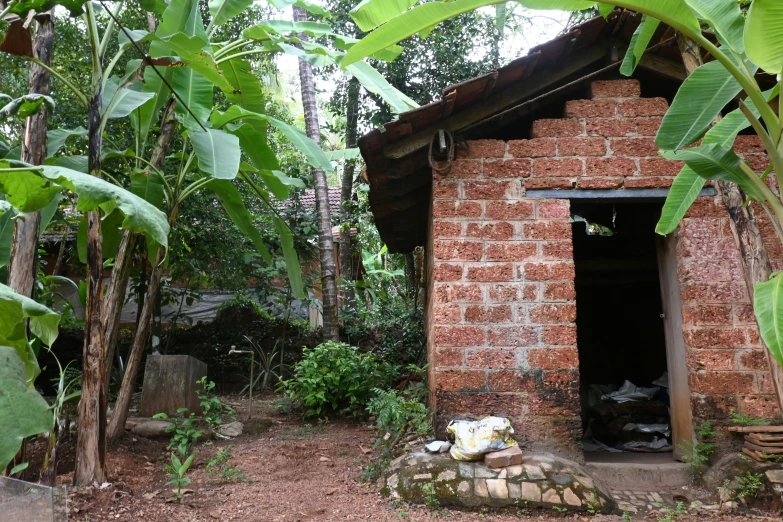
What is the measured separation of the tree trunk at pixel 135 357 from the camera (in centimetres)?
522

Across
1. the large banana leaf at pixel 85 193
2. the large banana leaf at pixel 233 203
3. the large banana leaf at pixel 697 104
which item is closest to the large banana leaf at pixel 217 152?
the large banana leaf at pixel 233 203

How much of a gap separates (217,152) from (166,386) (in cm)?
344

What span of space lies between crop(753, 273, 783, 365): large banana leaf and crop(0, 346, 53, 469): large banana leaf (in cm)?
249

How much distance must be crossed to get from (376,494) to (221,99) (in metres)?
6.04

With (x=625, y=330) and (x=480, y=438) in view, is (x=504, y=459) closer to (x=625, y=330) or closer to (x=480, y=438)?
(x=480, y=438)

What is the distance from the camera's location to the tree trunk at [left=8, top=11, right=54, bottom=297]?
3801 millimetres

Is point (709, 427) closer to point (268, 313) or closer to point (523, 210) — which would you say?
point (523, 210)

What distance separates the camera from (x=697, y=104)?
2965 mm

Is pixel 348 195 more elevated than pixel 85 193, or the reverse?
pixel 348 195

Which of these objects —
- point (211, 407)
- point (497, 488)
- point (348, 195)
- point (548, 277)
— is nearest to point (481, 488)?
point (497, 488)

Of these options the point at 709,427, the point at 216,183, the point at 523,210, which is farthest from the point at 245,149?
the point at 709,427

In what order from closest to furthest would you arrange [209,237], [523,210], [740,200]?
1. [740,200]
2. [523,210]
3. [209,237]

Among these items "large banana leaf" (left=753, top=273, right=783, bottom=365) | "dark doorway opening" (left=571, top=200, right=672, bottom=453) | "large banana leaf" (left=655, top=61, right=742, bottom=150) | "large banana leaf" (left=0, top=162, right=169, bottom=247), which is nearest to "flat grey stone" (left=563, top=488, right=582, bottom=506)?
"dark doorway opening" (left=571, top=200, right=672, bottom=453)

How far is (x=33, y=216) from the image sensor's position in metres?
3.91
